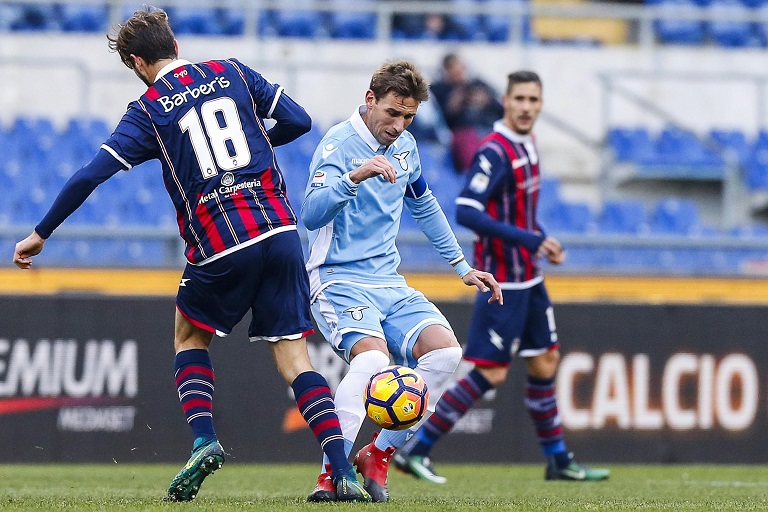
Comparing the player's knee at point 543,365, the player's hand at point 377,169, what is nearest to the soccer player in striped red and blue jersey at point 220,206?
the player's hand at point 377,169

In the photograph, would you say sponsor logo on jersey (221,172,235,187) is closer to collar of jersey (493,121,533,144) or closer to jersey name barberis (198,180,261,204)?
jersey name barberis (198,180,261,204)

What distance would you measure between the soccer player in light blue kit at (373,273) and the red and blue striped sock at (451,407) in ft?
5.90

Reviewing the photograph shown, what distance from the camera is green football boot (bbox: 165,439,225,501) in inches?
→ 209

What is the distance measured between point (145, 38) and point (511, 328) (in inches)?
123

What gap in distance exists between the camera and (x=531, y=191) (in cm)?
770

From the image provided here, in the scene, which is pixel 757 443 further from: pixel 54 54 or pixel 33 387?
pixel 54 54

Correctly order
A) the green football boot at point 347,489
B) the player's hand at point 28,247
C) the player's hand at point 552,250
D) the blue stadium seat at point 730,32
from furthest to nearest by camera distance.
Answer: the blue stadium seat at point 730,32, the player's hand at point 552,250, the green football boot at point 347,489, the player's hand at point 28,247

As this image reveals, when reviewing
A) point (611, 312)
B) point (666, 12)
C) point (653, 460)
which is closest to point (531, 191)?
point (611, 312)

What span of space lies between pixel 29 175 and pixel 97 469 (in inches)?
186

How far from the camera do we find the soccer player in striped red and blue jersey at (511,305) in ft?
24.8

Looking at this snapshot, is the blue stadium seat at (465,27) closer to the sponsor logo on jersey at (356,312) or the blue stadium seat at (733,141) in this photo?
the blue stadium seat at (733,141)

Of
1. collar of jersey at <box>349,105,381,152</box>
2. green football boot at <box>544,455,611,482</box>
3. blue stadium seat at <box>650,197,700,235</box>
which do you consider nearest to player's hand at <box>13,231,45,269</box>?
collar of jersey at <box>349,105,381,152</box>

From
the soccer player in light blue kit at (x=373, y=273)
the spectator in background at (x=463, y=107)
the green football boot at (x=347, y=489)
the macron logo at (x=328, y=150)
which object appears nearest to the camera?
the green football boot at (x=347, y=489)

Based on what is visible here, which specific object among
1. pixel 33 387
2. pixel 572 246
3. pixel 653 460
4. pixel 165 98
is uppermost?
pixel 165 98
